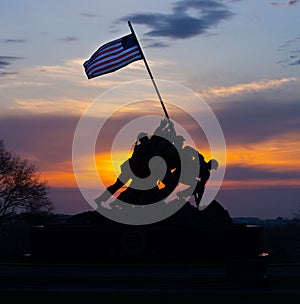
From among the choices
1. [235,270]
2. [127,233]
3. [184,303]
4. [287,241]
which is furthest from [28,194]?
[184,303]

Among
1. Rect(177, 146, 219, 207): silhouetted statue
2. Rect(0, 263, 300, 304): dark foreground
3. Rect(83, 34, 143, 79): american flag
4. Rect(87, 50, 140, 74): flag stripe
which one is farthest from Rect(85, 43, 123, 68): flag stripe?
Rect(0, 263, 300, 304): dark foreground

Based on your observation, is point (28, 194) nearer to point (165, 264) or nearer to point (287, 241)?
point (287, 241)

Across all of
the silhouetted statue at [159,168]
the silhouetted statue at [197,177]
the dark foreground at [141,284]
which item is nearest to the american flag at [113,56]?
the silhouetted statue at [159,168]

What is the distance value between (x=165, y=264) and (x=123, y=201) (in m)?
3.51

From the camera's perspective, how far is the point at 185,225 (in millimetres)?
26297

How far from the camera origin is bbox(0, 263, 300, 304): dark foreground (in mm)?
19312

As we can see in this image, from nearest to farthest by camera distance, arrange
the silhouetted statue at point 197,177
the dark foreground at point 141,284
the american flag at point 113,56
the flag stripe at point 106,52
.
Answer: the dark foreground at point 141,284 → the american flag at point 113,56 → the flag stripe at point 106,52 → the silhouetted statue at point 197,177

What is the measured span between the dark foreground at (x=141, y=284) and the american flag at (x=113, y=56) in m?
6.55

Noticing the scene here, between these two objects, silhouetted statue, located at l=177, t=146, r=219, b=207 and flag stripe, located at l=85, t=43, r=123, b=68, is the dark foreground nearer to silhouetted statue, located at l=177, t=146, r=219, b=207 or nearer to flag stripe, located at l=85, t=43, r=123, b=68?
silhouetted statue, located at l=177, t=146, r=219, b=207

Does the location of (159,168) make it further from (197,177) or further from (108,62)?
(108,62)

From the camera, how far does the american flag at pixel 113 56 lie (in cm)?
2711

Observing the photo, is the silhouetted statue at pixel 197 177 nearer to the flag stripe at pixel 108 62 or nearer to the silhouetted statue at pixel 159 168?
the silhouetted statue at pixel 159 168

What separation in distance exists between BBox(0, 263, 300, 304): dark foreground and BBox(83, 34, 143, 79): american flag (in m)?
6.55

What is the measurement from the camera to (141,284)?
2195cm
